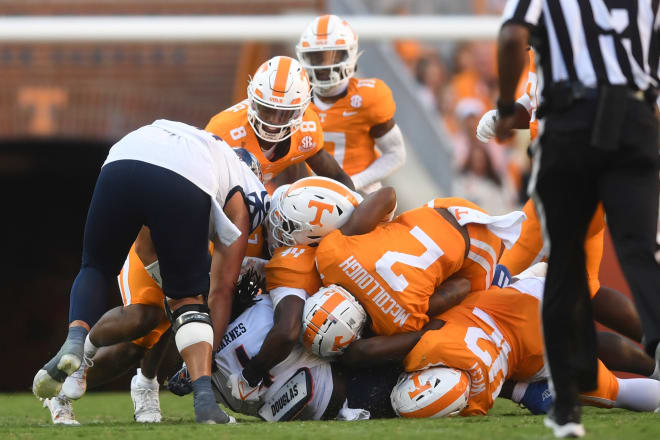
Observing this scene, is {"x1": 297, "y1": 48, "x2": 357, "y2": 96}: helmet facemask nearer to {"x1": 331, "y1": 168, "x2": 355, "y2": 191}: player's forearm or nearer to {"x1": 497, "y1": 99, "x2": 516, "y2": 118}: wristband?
{"x1": 331, "y1": 168, "x2": 355, "y2": 191}: player's forearm

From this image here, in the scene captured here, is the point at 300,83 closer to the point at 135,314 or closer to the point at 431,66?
the point at 135,314

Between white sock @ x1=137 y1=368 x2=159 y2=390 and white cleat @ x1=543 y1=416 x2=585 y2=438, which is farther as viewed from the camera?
white sock @ x1=137 y1=368 x2=159 y2=390

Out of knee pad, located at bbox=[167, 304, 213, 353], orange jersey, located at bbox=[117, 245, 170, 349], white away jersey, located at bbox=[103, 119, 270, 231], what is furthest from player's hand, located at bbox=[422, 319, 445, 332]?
orange jersey, located at bbox=[117, 245, 170, 349]

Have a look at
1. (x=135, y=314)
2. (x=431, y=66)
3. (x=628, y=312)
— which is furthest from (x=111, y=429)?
(x=431, y=66)

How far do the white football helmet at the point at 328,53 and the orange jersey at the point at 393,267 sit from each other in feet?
5.93

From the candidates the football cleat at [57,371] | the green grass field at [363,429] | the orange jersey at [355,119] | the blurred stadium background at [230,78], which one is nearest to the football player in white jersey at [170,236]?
the football cleat at [57,371]

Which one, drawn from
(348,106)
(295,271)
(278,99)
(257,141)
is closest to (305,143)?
(257,141)

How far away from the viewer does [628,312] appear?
4.82 metres

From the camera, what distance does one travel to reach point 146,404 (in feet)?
14.8

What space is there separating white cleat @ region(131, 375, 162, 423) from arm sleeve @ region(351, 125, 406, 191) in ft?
6.62

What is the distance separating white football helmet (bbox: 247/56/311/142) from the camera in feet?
16.1

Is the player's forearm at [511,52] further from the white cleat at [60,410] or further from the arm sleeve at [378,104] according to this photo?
the arm sleeve at [378,104]

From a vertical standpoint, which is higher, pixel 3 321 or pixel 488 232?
pixel 488 232

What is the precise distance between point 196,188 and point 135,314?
0.72m
